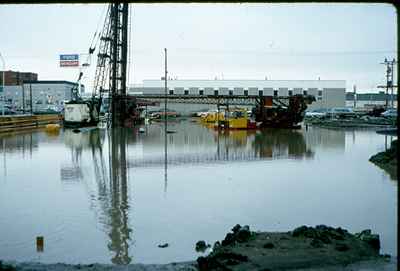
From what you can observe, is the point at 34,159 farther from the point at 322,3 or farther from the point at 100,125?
the point at 100,125

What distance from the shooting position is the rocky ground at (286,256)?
6125 mm

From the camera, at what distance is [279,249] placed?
6.68 meters

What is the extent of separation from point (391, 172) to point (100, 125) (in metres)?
37.2

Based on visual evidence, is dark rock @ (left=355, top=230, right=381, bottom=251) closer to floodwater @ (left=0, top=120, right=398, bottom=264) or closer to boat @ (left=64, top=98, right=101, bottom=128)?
floodwater @ (left=0, top=120, right=398, bottom=264)

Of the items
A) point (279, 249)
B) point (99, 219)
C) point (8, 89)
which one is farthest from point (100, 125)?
point (8, 89)

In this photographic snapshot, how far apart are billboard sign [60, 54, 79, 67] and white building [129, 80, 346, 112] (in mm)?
43349

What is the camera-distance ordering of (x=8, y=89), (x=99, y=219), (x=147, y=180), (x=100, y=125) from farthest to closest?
1. (x=8, y=89)
2. (x=100, y=125)
3. (x=147, y=180)
4. (x=99, y=219)

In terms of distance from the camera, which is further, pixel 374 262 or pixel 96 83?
pixel 96 83

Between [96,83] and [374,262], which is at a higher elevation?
[96,83]

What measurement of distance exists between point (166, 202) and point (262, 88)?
8526 cm

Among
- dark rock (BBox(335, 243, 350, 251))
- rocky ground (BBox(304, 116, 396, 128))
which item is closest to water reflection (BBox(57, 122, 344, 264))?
dark rock (BBox(335, 243, 350, 251))

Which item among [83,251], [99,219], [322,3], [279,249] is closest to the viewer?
[322,3]

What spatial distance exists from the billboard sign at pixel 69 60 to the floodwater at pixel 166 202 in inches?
1296

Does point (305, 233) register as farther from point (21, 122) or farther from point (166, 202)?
point (21, 122)
